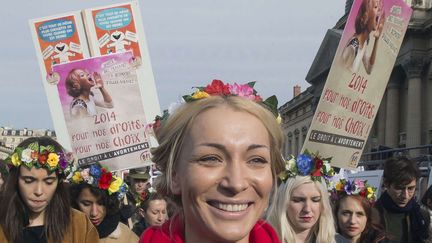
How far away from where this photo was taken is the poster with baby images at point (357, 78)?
5.76 meters

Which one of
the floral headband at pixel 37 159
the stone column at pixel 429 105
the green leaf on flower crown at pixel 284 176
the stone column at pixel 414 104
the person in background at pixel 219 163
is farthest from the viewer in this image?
the stone column at pixel 414 104

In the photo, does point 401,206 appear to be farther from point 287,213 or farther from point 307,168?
point 287,213

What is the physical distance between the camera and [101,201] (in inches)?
226

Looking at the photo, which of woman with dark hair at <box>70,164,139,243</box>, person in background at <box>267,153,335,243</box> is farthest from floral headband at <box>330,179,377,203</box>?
woman with dark hair at <box>70,164,139,243</box>

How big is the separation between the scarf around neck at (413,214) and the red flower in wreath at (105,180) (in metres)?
2.45

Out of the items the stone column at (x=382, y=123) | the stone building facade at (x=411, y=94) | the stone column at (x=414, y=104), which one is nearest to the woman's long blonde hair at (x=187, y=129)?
the stone building facade at (x=411, y=94)

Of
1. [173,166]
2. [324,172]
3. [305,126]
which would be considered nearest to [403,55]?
[305,126]

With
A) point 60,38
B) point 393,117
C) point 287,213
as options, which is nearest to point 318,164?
point 287,213

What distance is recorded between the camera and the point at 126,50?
7691mm

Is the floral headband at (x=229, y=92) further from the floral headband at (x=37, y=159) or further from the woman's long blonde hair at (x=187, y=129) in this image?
the floral headband at (x=37, y=159)

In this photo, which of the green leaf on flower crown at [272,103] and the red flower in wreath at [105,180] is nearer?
the green leaf on flower crown at [272,103]

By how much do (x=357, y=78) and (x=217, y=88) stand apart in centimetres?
406

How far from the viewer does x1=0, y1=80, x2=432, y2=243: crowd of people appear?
5.87ft

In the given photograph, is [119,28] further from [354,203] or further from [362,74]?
[354,203]
